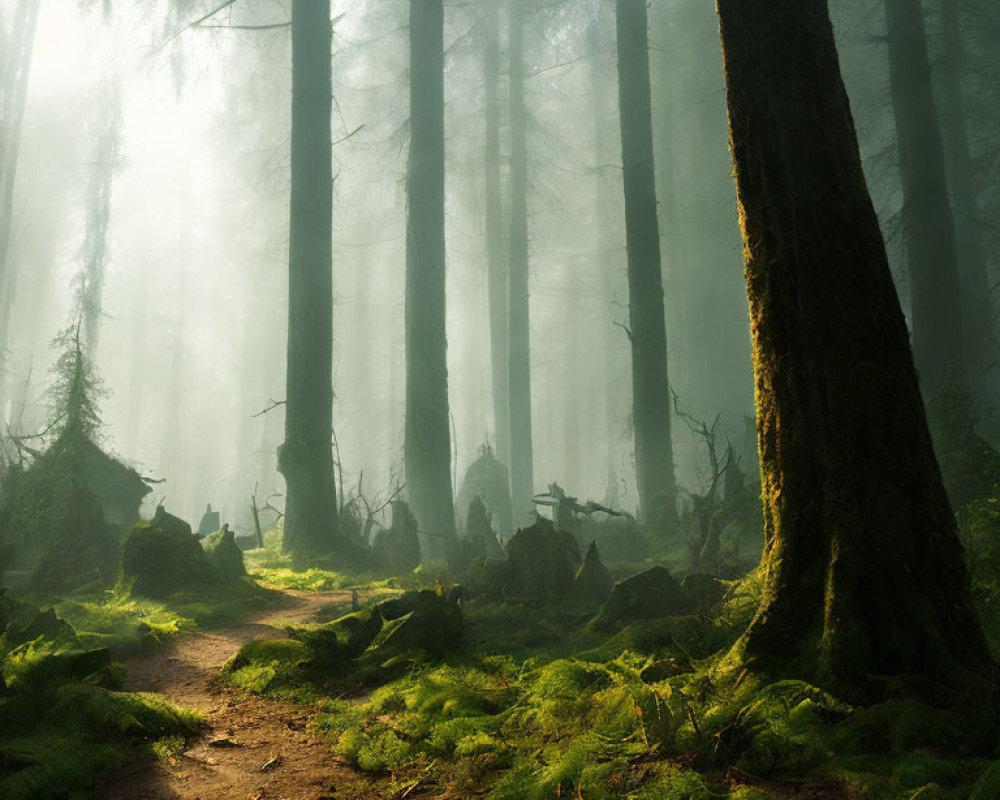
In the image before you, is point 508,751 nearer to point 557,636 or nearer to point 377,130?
point 557,636

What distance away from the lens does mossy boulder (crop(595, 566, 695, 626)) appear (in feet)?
18.2

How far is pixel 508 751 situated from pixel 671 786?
0.88m

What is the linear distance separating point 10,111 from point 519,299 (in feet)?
79.7

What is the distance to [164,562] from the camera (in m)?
8.15

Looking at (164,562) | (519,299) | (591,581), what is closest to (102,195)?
(519,299)

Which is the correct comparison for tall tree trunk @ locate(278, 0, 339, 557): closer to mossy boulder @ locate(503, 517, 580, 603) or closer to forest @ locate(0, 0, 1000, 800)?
forest @ locate(0, 0, 1000, 800)

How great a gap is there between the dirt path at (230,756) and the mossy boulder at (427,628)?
101 centimetres

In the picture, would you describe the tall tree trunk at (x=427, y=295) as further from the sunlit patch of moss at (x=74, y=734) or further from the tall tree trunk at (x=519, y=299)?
the sunlit patch of moss at (x=74, y=734)

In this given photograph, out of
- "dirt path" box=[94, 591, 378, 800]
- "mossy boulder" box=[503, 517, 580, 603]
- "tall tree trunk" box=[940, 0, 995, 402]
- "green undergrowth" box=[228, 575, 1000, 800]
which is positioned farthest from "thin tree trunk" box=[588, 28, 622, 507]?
"dirt path" box=[94, 591, 378, 800]

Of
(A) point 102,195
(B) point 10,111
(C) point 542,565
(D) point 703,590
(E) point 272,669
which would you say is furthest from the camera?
(A) point 102,195

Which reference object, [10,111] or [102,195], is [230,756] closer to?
[102,195]

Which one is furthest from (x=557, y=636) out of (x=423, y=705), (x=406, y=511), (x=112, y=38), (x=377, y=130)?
(x=377, y=130)

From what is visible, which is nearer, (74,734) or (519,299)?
(74,734)

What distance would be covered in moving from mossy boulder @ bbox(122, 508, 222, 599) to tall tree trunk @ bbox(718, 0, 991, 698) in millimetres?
7037
